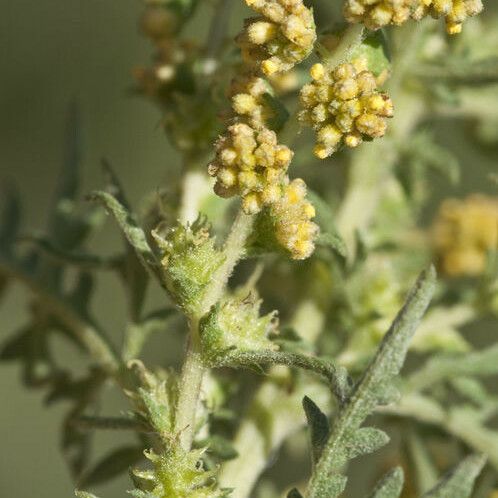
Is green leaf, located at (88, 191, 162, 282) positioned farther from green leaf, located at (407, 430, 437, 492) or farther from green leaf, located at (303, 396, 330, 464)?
green leaf, located at (407, 430, 437, 492)

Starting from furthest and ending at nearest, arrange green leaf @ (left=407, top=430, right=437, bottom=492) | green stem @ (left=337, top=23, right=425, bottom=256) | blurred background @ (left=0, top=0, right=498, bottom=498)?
blurred background @ (left=0, top=0, right=498, bottom=498), green stem @ (left=337, top=23, right=425, bottom=256), green leaf @ (left=407, top=430, right=437, bottom=492)

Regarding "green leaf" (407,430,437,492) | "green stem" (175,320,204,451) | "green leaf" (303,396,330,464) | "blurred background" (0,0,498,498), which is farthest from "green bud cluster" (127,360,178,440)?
"blurred background" (0,0,498,498)

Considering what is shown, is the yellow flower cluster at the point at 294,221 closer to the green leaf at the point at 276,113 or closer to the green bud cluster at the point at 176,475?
the green leaf at the point at 276,113

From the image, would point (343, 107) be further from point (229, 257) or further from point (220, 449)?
point (220, 449)

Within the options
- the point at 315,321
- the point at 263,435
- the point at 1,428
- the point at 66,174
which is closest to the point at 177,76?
the point at 66,174

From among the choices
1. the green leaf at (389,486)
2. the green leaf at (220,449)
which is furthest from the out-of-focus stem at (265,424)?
the green leaf at (389,486)

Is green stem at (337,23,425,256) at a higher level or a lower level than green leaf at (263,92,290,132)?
lower
